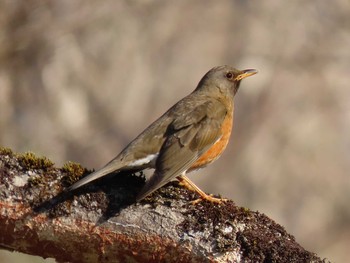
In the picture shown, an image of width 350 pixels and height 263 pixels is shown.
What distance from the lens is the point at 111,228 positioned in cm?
664

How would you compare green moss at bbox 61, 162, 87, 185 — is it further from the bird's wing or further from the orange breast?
the orange breast

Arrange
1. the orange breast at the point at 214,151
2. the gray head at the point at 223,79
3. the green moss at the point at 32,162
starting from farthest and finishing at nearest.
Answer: the gray head at the point at 223,79 → the orange breast at the point at 214,151 → the green moss at the point at 32,162

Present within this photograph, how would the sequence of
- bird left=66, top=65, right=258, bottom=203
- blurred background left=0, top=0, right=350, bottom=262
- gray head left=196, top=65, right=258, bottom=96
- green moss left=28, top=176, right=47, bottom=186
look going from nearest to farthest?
green moss left=28, top=176, right=47, bottom=186 < bird left=66, top=65, right=258, bottom=203 < gray head left=196, top=65, right=258, bottom=96 < blurred background left=0, top=0, right=350, bottom=262

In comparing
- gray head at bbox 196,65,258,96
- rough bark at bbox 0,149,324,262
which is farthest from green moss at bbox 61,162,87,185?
gray head at bbox 196,65,258,96

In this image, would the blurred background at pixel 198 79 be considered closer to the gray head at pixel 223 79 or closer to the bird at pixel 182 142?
the gray head at pixel 223 79

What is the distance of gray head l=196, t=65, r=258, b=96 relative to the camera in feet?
32.5

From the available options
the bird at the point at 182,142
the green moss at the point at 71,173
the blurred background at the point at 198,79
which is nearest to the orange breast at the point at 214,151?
the bird at the point at 182,142

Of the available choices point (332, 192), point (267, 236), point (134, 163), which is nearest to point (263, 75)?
point (332, 192)

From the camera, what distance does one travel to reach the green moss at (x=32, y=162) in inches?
270

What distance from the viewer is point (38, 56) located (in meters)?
16.2

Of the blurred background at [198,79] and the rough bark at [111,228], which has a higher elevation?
the blurred background at [198,79]

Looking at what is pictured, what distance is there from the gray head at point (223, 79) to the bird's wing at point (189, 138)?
2.03 ft

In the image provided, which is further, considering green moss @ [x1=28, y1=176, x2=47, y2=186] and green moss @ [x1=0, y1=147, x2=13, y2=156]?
green moss @ [x1=0, y1=147, x2=13, y2=156]

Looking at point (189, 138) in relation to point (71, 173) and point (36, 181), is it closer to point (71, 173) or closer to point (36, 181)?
point (71, 173)
